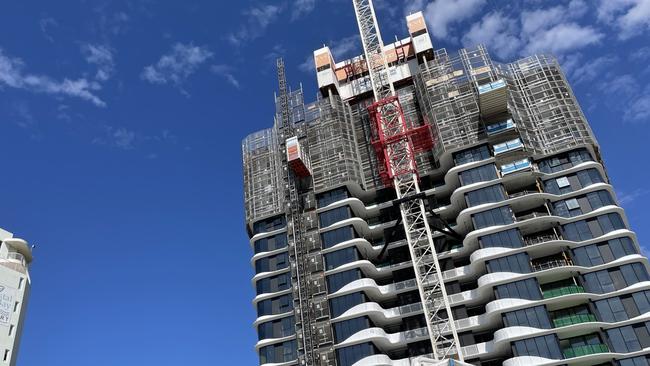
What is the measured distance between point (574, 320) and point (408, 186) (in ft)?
97.5

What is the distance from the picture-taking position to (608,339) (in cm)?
6781

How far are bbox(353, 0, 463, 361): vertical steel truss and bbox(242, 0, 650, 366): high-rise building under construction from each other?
31 centimetres

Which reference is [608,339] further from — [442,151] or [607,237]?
[442,151]

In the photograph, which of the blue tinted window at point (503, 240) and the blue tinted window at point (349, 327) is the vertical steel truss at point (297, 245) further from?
the blue tinted window at point (503, 240)

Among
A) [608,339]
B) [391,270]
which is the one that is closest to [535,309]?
[608,339]

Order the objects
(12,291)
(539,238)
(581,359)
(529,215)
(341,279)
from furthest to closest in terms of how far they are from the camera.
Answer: (341,279) → (12,291) → (529,215) → (539,238) → (581,359)

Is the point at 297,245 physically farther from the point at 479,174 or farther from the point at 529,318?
the point at 529,318

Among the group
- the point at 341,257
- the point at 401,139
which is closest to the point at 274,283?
the point at 341,257

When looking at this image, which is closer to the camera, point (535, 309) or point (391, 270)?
point (535, 309)

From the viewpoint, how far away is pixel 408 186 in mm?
86438

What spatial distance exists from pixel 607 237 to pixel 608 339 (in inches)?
534

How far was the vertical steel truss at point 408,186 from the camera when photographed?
73.6m

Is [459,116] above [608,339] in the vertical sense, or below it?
above

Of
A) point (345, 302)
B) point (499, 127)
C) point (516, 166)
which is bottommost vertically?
point (345, 302)
